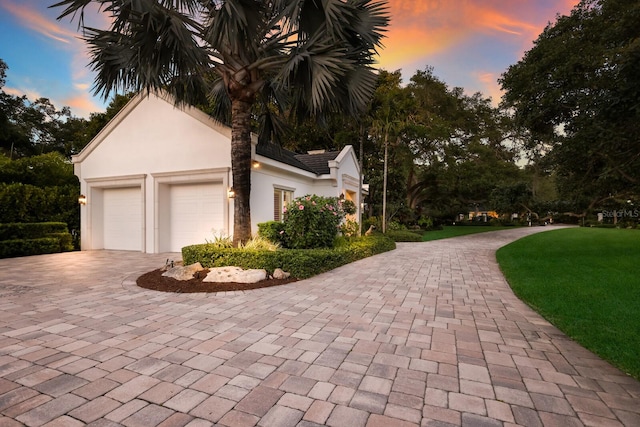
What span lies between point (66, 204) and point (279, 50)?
35.2 ft

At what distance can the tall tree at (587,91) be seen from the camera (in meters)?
6.85

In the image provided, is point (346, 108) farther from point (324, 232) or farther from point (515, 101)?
point (515, 101)

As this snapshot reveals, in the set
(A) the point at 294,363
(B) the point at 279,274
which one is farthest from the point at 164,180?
(A) the point at 294,363

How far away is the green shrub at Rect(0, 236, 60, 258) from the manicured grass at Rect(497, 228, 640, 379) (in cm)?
1462

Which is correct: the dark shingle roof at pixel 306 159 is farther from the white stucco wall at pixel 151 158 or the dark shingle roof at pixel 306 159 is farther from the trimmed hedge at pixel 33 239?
the trimmed hedge at pixel 33 239

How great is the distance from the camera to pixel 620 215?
35094mm

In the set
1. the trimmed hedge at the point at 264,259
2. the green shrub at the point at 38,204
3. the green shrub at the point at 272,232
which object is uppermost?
the green shrub at the point at 38,204

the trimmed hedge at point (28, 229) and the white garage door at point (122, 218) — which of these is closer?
the trimmed hedge at point (28, 229)

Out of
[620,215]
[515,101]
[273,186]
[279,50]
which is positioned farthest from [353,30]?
[620,215]

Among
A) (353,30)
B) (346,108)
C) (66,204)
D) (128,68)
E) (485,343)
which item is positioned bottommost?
(485,343)

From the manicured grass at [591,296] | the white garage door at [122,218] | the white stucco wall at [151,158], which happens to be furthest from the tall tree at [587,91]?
the white garage door at [122,218]

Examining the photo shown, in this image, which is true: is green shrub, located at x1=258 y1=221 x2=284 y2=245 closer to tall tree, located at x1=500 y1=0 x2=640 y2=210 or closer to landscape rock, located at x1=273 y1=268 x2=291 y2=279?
landscape rock, located at x1=273 y1=268 x2=291 y2=279

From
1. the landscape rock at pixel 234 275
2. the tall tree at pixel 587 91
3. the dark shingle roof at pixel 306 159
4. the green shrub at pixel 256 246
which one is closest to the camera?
the landscape rock at pixel 234 275

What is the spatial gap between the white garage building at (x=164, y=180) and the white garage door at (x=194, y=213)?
3 centimetres
